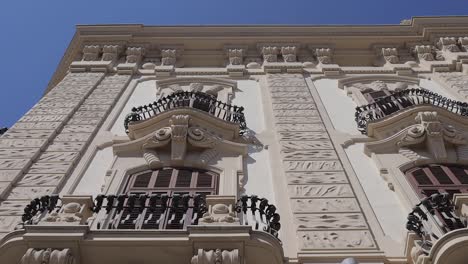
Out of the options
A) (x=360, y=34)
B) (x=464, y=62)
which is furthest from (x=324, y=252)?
(x=360, y=34)

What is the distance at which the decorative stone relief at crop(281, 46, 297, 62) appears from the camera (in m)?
16.5

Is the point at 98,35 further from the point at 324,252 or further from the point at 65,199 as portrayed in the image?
the point at 324,252

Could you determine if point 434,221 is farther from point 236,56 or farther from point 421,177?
point 236,56

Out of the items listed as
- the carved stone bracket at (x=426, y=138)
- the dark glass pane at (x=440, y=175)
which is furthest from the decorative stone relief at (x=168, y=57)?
the dark glass pane at (x=440, y=175)

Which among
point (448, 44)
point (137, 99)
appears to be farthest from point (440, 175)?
point (448, 44)

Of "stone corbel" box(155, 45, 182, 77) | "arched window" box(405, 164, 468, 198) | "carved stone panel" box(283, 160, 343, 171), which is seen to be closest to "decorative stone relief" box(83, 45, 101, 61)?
"stone corbel" box(155, 45, 182, 77)

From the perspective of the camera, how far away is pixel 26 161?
9.98 meters

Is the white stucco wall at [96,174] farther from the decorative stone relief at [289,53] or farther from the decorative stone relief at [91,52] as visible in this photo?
the decorative stone relief at [289,53]

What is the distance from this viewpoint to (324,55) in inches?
663

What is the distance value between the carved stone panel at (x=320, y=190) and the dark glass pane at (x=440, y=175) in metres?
1.82

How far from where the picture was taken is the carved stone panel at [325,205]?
27.4 feet

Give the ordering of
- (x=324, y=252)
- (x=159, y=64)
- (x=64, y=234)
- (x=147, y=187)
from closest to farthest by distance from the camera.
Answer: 1. (x=64, y=234)
2. (x=324, y=252)
3. (x=147, y=187)
4. (x=159, y=64)

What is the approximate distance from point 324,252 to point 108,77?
31.4ft

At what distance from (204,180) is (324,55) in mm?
8206
